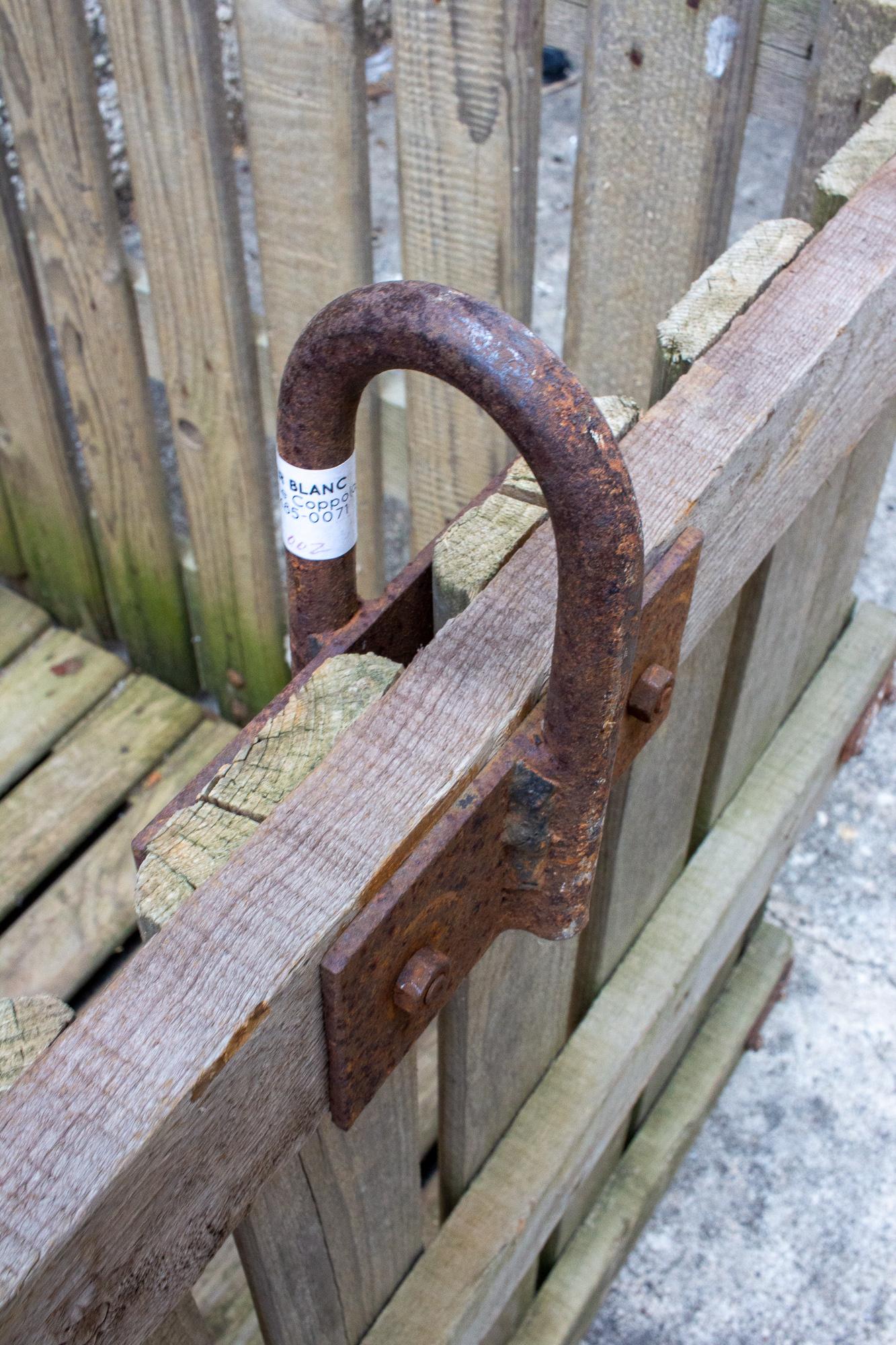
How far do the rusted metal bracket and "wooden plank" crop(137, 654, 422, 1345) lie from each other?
10cm

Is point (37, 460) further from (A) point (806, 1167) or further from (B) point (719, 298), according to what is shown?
(A) point (806, 1167)

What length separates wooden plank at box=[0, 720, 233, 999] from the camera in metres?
2.10

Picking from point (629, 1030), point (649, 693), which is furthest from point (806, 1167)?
point (649, 693)

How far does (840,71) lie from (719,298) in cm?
58

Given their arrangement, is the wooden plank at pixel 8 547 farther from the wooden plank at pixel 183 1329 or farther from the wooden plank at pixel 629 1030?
the wooden plank at pixel 183 1329

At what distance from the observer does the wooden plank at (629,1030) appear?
49.4 inches

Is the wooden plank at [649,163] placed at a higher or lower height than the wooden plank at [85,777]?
higher

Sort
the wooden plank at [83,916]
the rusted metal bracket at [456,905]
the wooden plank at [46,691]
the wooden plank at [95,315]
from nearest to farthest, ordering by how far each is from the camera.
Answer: the rusted metal bracket at [456,905], the wooden plank at [95,315], the wooden plank at [83,916], the wooden plank at [46,691]

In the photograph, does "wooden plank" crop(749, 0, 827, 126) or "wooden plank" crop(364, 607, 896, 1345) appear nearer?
"wooden plank" crop(364, 607, 896, 1345)

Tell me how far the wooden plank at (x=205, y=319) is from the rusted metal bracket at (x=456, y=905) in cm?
117

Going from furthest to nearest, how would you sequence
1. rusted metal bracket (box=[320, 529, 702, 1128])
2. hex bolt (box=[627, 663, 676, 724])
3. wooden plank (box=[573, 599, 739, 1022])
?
wooden plank (box=[573, 599, 739, 1022]) → hex bolt (box=[627, 663, 676, 724]) → rusted metal bracket (box=[320, 529, 702, 1128])

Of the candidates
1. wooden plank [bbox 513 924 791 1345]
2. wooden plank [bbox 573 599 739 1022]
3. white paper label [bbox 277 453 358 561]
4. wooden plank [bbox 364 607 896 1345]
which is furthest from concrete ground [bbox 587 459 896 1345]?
white paper label [bbox 277 453 358 561]

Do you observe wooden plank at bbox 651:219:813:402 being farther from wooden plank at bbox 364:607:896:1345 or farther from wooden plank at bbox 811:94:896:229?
wooden plank at bbox 364:607:896:1345

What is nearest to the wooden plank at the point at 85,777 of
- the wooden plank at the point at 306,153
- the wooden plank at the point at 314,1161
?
the wooden plank at the point at 306,153
